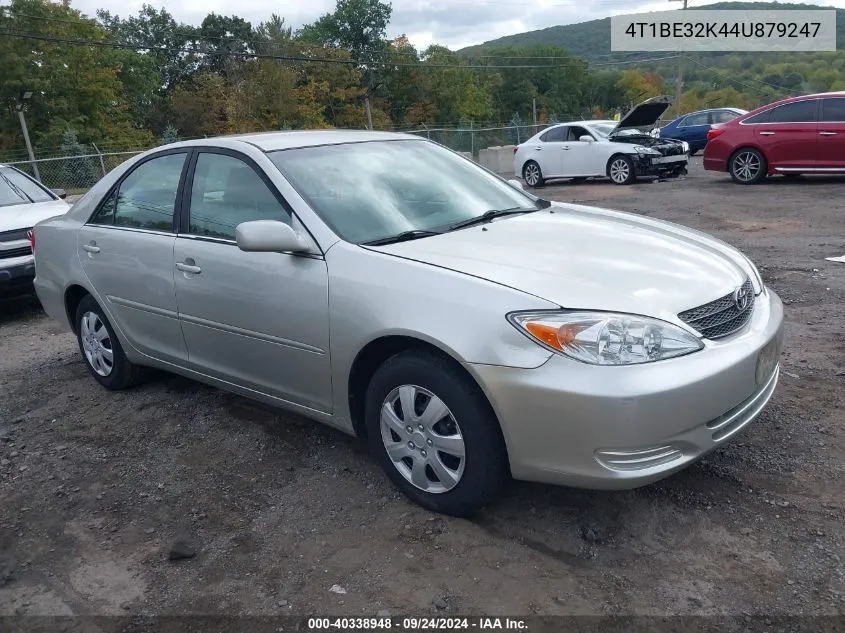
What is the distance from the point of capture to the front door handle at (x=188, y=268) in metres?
3.78

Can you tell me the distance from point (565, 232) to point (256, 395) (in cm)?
175

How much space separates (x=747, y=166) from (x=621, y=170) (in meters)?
2.79

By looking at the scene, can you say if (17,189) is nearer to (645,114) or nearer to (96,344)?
(96,344)

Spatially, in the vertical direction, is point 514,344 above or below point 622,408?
above

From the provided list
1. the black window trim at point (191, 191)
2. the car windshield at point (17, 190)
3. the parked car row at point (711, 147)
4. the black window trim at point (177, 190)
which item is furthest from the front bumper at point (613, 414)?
the parked car row at point (711, 147)

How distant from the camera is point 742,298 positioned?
3.07 meters

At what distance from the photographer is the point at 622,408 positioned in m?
2.49

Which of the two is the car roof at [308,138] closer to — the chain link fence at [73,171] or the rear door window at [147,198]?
the rear door window at [147,198]

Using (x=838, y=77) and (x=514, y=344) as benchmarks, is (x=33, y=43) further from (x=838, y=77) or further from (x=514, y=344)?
(x=838, y=77)

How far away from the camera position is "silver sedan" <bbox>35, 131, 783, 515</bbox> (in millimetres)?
2596

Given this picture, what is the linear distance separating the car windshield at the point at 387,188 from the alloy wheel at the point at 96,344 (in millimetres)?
1996

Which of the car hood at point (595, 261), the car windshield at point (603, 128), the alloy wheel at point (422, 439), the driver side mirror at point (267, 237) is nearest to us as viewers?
the car hood at point (595, 261)

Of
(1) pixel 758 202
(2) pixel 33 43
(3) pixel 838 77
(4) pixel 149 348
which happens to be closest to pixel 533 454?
(4) pixel 149 348

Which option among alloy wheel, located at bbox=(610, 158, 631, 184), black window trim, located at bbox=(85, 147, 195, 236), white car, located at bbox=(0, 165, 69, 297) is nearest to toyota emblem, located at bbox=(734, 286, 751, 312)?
black window trim, located at bbox=(85, 147, 195, 236)
